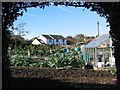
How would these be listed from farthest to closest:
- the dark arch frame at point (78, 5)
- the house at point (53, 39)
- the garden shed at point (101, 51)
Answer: the house at point (53, 39) < the garden shed at point (101, 51) < the dark arch frame at point (78, 5)

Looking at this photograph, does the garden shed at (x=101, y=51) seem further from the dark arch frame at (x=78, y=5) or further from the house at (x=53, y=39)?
the house at (x=53, y=39)

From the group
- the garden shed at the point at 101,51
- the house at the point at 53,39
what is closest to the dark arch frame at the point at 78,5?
the garden shed at the point at 101,51

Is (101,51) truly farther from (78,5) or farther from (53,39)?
(53,39)

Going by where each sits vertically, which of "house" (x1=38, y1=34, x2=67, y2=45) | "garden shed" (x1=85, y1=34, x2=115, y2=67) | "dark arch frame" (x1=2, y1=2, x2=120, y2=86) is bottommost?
"garden shed" (x1=85, y1=34, x2=115, y2=67)

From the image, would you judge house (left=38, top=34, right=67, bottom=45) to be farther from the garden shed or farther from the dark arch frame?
the dark arch frame

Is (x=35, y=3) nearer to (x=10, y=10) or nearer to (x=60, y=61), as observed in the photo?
(x=10, y=10)

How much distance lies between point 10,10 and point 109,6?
2.23 meters

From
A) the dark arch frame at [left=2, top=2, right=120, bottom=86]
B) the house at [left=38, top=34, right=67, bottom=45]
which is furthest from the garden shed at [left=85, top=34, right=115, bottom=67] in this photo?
the house at [left=38, top=34, right=67, bottom=45]

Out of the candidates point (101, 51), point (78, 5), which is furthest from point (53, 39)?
point (78, 5)

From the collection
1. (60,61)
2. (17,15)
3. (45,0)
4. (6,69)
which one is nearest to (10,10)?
(17,15)

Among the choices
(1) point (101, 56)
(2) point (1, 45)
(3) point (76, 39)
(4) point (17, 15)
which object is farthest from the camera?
(3) point (76, 39)

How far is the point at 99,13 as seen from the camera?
293 inches

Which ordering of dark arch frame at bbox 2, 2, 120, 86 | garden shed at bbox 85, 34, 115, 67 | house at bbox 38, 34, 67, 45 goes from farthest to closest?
1. house at bbox 38, 34, 67, 45
2. garden shed at bbox 85, 34, 115, 67
3. dark arch frame at bbox 2, 2, 120, 86

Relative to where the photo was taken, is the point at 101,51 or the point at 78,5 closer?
the point at 78,5
